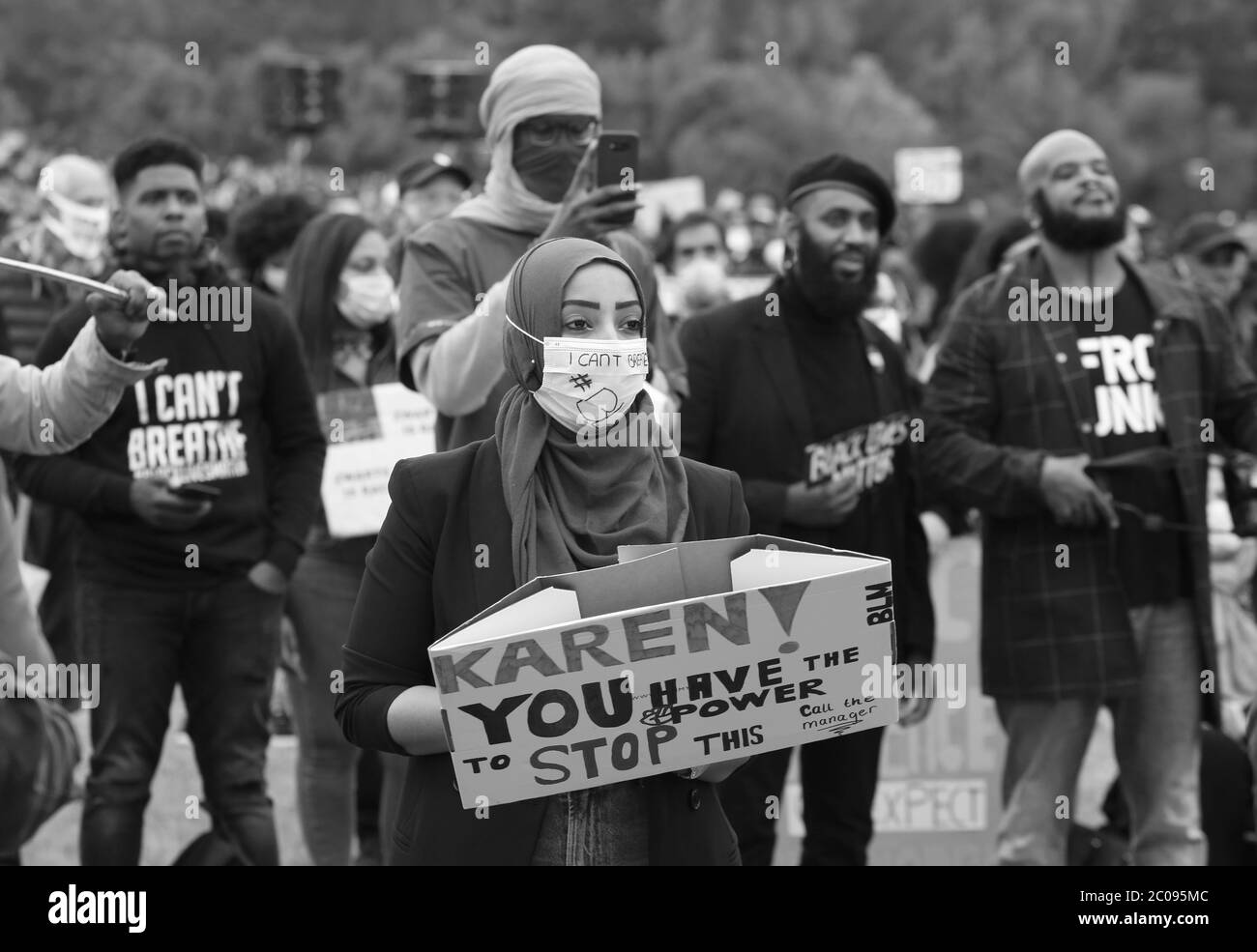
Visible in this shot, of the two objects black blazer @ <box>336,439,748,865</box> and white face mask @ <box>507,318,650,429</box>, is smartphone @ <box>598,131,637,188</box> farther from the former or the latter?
black blazer @ <box>336,439,748,865</box>

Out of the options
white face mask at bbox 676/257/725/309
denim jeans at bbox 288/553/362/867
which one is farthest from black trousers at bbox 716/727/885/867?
white face mask at bbox 676/257/725/309

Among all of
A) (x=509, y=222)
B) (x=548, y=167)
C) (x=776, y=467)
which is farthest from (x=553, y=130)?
(x=776, y=467)

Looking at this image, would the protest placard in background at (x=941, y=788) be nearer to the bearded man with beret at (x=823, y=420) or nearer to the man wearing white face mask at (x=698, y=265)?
the bearded man with beret at (x=823, y=420)

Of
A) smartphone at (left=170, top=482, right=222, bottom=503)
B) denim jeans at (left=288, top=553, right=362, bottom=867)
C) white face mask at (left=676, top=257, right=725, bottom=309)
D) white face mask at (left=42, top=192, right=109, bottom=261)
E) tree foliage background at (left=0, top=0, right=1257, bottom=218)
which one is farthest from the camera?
tree foliage background at (left=0, top=0, right=1257, bottom=218)

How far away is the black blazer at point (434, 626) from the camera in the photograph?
136 inches

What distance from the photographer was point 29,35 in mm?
71438

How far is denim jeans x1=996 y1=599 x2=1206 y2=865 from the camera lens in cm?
579

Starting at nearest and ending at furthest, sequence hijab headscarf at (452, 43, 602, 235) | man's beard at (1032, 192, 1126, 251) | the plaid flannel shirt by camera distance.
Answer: hijab headscarf at (452, 43, 602, 235)
the plaid flannel shirt
man's beard at (1032, 192, 1126, 251)

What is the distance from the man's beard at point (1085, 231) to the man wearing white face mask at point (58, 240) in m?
3.67

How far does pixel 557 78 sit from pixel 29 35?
71.3 m

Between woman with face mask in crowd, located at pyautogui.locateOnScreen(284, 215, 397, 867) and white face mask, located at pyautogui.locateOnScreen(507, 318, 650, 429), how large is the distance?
2.71 meters

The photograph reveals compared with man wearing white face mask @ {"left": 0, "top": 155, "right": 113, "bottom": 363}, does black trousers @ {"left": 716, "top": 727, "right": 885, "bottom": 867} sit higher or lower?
lower

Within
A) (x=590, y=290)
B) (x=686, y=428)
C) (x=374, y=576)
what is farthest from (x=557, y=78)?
(x=374, y=576)

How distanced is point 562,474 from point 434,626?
35cm
